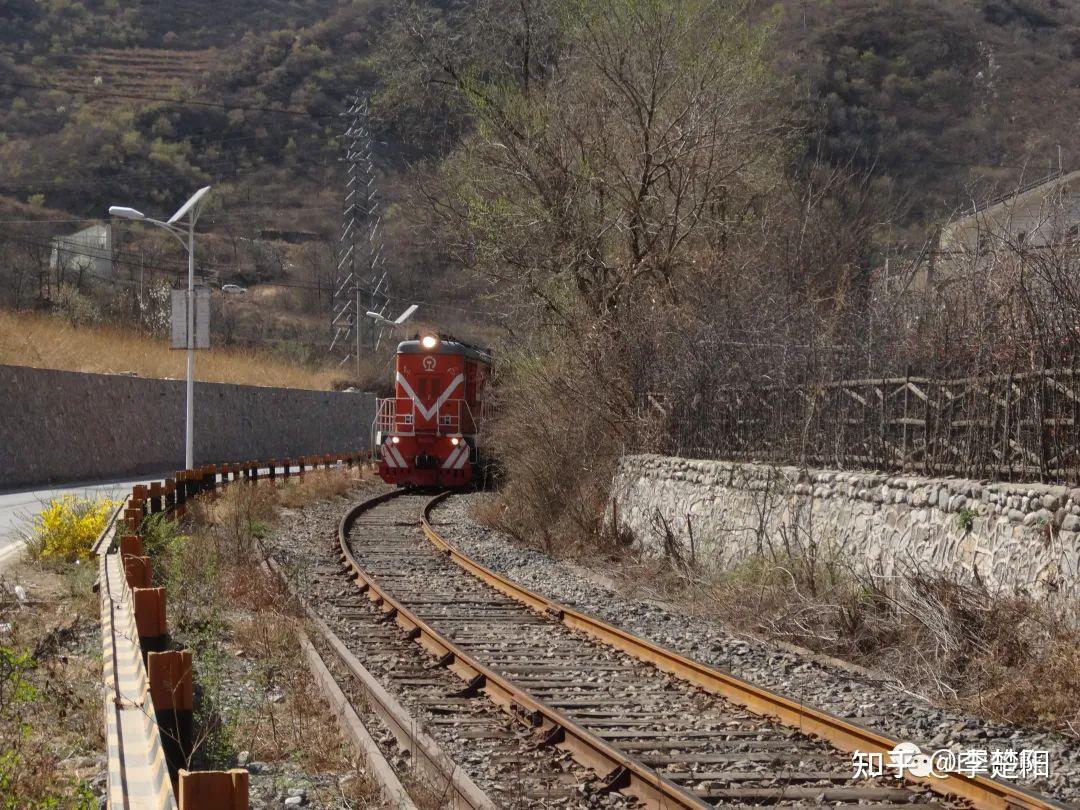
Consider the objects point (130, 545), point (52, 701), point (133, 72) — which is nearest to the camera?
point (52, 701)

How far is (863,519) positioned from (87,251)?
65.2 m

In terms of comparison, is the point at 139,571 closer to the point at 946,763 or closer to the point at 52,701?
the point at 52,701

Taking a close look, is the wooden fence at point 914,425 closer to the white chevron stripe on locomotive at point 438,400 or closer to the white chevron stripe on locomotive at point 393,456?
the white chevron stripe on locomotive at point 438,400

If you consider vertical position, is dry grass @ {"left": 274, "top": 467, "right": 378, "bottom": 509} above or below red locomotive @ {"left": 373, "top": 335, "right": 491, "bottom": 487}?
below

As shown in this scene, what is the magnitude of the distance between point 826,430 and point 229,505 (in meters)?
12.2

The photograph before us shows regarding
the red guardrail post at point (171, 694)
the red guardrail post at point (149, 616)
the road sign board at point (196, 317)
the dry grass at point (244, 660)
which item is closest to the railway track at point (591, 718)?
the dry grass at point (244, 660)

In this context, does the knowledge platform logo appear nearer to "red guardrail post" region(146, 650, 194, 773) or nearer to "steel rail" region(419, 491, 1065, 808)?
"steel rail" region(419, 491, 1065, 808)

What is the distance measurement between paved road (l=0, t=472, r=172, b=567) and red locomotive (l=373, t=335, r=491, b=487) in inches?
243

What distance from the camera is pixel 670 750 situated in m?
7.41

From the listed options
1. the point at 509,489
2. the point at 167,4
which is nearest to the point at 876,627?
the point at 509,489

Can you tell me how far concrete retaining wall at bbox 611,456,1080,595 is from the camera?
9.64m

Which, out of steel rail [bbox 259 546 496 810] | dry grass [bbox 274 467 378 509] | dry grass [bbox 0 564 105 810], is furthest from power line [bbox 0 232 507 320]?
steel rail [bbox 259 546 496 810]

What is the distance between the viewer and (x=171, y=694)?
663 cm

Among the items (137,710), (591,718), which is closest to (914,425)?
(591,718)
